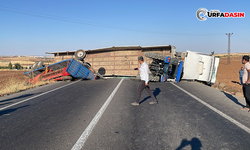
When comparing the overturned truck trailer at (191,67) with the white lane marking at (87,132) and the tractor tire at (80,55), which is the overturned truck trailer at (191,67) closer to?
the tractor tire at (80,55)

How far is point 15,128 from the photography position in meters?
4.20

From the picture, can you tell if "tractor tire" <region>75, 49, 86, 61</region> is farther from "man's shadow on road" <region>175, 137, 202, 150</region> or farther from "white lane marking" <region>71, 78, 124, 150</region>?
"man's shadow on road" <region>175, 137, 202, 150</region>

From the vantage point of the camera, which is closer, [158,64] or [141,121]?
[141,121]

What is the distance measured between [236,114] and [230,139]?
199cm

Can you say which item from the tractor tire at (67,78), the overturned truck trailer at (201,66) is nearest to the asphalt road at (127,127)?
the overturned truck trailer at (201,66)

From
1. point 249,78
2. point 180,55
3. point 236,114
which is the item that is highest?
point 180,55

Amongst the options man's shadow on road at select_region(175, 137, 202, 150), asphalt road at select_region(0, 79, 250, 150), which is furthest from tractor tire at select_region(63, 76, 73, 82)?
man's shadow on road at select_region(175, 137, 202, 150)

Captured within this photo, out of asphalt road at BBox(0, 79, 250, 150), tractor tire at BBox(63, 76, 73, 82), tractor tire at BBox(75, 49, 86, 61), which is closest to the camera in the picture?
asphalt road at BBox(0, 79, 250, 150)

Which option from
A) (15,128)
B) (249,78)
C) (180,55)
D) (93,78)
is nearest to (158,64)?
(180,55)

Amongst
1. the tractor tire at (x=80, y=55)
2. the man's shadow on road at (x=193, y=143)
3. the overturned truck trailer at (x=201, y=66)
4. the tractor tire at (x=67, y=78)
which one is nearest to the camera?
the man's shadow on road at (x=193, y=143)

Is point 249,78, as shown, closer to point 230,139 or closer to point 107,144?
point 230,139

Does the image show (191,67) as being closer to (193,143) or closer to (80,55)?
(80,55)

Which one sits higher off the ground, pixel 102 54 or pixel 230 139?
pixel 102 54

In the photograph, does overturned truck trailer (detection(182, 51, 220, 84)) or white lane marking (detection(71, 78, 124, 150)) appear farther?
overturned truck trailer (detection(182, 51, 220, 84))
